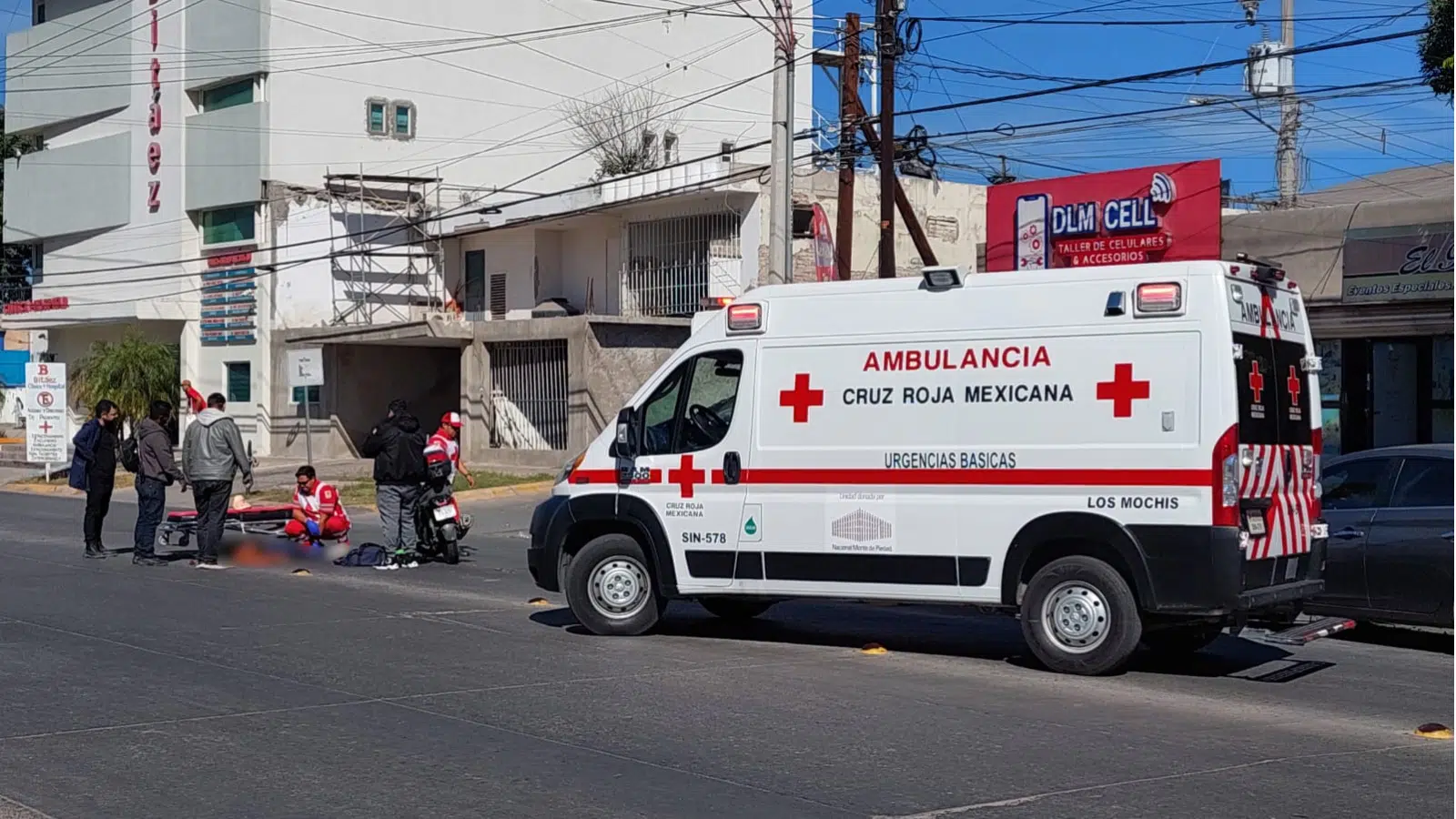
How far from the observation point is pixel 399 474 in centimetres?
1595

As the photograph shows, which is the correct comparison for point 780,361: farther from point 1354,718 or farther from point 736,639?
point 1354,718

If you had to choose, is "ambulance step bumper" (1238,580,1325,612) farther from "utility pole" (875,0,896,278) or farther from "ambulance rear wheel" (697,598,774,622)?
"utility pole" (875,0,896,278)

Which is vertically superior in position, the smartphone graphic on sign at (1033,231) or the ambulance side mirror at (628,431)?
the smartphone graphic on sign at (1033,231)

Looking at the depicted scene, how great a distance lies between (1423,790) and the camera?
6922mm

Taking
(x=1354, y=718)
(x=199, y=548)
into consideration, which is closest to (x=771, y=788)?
(x=1354, y=718)

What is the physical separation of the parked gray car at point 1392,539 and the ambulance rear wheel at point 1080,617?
2.35 m

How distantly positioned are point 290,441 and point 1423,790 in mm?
37789

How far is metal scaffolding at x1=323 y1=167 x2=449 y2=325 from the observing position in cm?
4225

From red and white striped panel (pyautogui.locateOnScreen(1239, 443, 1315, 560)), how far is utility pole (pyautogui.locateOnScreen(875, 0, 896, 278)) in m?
13.2

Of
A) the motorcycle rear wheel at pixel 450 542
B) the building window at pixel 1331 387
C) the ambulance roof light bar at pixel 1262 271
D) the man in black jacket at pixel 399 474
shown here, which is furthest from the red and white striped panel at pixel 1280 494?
the building window at pixel 1331 387

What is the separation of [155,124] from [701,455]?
129ft

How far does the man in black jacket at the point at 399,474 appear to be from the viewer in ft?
52.3

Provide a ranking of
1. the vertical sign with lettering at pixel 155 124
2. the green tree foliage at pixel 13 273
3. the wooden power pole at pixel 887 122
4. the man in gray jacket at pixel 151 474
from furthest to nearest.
→ the green tree foliage at pixel 13 273, the vertical sign with lettering at pixel 155 124, the wooden power pole at pixel 887 122, the man in gray jacket at pixel 151 474

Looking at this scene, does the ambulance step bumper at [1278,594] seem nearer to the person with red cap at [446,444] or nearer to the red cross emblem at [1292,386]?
the red cross emblem at [1292,386]
